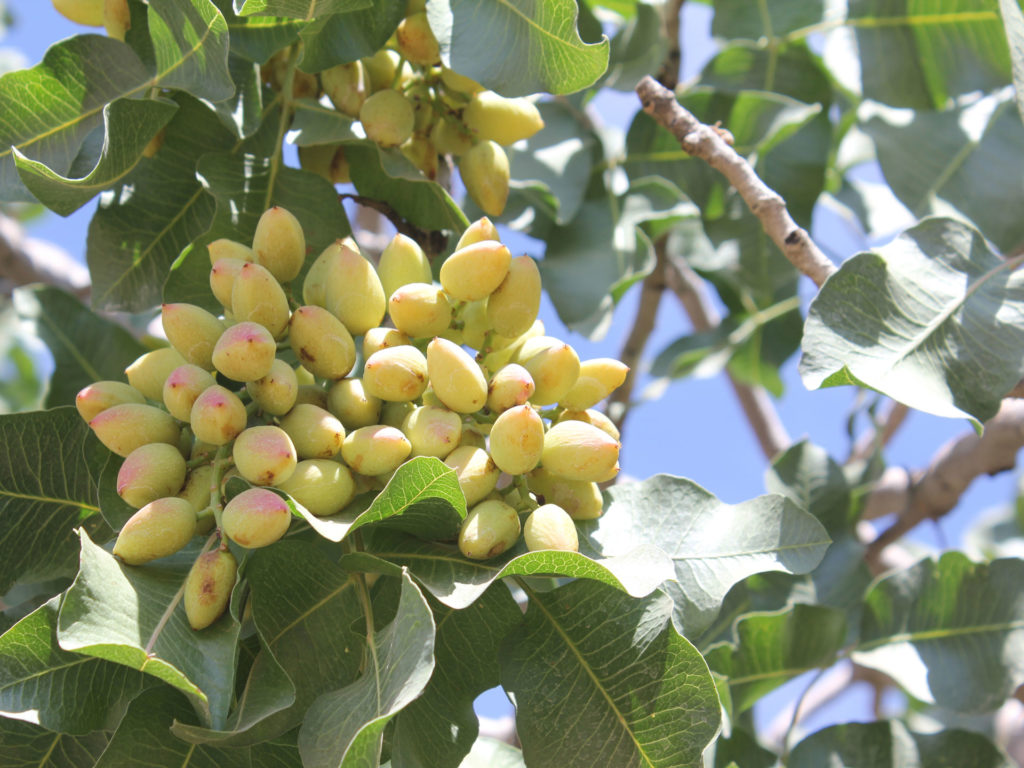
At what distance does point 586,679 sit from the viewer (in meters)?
0.63

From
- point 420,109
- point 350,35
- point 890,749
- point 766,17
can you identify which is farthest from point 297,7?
point 890,749

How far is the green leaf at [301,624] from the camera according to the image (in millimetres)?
602

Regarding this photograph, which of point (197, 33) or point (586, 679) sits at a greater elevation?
point (197, 33)

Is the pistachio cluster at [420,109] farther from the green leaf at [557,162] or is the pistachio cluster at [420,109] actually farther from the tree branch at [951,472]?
the tree branch at [951,472]

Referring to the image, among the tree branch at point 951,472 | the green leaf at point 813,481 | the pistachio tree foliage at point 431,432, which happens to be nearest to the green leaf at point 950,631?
the pistachio tree foliage at point 431,432

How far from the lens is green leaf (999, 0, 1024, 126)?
2.71ft

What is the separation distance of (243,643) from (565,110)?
32.7 inches

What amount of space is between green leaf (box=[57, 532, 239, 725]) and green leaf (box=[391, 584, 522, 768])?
14 centimetres

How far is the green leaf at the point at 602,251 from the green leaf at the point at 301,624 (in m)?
0.48

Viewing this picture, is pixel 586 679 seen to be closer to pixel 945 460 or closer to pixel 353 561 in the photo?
pixel 353 561

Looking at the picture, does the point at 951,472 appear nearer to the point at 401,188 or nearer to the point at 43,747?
the point at 401,188

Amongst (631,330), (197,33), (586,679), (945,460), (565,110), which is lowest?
(945,460)

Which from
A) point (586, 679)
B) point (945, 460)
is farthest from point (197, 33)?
point (945, 460)

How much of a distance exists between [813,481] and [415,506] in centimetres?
70
